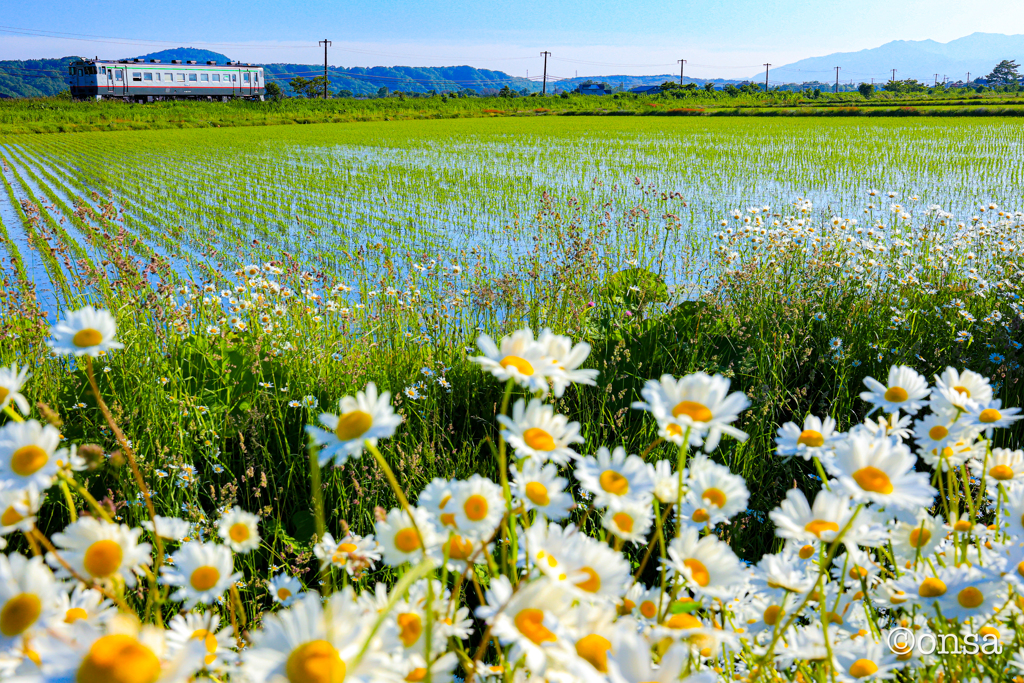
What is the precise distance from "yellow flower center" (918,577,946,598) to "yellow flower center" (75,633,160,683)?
893mm

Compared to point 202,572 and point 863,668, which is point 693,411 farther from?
point 202,572

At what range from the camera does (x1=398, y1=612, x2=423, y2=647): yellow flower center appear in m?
0.68

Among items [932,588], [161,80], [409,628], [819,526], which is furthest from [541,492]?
[161,80]

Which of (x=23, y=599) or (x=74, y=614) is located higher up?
(x=23, y=599)

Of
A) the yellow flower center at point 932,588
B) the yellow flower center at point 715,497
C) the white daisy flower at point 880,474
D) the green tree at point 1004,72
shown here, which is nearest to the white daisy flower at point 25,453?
the yellow flower center at point 715,497

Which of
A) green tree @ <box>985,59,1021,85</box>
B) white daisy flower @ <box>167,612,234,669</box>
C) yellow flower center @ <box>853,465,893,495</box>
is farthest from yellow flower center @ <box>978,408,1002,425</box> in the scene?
green tree @ <box>985,59,1021,85</box>

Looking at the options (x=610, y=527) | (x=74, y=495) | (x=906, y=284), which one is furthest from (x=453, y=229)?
(x=610, y=527)

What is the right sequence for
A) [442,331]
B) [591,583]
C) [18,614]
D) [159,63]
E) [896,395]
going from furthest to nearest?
[159,63]
[442,331]
[896,395]
[591,583]
[18,614]

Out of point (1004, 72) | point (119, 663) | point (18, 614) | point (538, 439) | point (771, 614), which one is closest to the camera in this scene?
point (119, 663)

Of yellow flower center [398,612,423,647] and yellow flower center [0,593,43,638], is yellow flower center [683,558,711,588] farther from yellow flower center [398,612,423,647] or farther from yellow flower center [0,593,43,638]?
yellow flower center [0,593,43,638]

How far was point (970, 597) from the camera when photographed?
0.80m

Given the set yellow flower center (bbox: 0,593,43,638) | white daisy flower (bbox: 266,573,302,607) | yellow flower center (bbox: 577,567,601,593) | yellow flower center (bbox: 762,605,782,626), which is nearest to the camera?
yellow flower center (bbox: 0,593,43,638)

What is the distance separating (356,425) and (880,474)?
0.61m

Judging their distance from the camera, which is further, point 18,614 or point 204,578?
point 204,578
